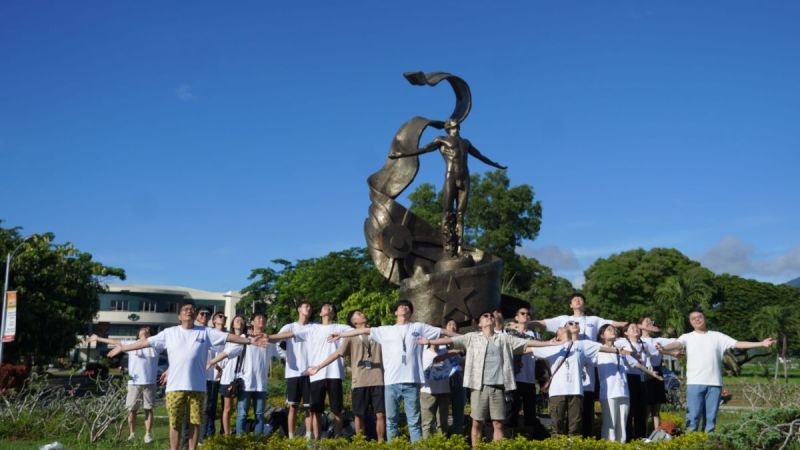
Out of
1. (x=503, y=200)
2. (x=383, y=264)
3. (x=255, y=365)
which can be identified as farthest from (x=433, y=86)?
(x=503, y=200)

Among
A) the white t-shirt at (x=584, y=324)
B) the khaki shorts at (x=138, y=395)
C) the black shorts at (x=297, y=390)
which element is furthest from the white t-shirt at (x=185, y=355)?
the white t-shirt at (x=584, y=324)

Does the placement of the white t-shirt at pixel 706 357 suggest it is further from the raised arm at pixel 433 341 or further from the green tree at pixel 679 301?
the green tree at pixel 679 301

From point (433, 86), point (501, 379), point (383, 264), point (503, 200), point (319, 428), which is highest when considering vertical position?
point (503, 200)

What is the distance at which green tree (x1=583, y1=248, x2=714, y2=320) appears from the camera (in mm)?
43781

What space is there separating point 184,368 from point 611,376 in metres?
4.55

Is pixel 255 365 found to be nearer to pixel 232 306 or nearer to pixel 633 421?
pixel 633 421

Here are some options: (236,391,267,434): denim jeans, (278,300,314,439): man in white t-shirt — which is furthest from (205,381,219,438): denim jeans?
(278,300,314,439): man in white t-shirt

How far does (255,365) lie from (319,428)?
3.56 ft

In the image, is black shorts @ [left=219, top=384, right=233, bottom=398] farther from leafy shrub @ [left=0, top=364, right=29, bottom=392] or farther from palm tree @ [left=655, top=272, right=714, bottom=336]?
palm tree @ [left=655, top=272, right=714, bottom=336]

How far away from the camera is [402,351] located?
7582mm

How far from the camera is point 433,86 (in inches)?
567

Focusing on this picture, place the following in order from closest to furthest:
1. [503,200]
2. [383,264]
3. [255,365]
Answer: [255,365] → [383,264] → [503,200]

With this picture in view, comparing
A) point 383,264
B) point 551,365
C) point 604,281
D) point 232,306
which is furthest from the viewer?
point 232,306

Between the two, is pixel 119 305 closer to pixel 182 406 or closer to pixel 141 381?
pixel 141 381
